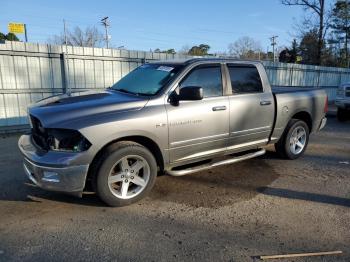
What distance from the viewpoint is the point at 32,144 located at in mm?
4129

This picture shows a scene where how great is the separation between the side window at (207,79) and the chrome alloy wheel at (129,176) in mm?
1277

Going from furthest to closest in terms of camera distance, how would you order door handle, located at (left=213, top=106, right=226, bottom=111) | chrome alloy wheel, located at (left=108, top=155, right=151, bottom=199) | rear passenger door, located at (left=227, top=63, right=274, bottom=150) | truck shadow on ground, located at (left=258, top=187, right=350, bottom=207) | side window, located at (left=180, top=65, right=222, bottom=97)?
rear passenger door, located at (left=227, top=63, right=274, bottom=150) < door handle, located at (left=213, top=106, right=226, bottom=111) < side window, located at (left=180, top=65, right=222, bottom=97) < truck shadow on ground, located at (left=258, top=187, right=350, bottom=207) < chrome alloy wheel, located at (left=108, top=155, right=151, bottom=199)

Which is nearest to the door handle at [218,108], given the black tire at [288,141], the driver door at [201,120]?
the driver door at [201,120]

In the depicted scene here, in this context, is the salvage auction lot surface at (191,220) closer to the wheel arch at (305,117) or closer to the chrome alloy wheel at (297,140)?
the chrome alloy wheel at (297,140)

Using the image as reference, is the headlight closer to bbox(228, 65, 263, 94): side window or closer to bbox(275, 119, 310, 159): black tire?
bbox(228, 65, 263, 94): side window

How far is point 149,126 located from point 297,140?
12.2 feet

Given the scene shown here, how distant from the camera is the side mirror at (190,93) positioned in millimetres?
4293

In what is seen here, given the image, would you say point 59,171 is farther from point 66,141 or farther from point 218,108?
point 218,108

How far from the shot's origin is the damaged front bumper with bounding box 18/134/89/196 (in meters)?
3.68

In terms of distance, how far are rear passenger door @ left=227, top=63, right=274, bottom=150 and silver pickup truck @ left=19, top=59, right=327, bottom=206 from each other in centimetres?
Result: 2

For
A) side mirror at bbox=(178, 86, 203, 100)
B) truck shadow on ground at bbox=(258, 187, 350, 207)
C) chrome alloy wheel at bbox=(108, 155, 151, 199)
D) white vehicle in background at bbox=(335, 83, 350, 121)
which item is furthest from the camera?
white vehicle in background at bbox=(335, 83, 350, 121)

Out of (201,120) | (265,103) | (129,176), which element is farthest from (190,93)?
(265,103)

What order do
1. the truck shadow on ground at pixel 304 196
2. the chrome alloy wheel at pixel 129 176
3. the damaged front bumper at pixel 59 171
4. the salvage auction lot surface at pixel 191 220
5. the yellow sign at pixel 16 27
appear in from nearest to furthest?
the salvage auction lot surface at pixel 191 220
the damaged front bumper at pixel 59 171
the chrome alloy wheel at pixel 129 176
the truck shadow on ground at pixel 304 196
the yellow sign at pixel 16 27

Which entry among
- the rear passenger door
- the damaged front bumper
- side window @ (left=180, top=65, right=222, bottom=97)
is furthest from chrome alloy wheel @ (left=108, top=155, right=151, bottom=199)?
the rear passenger door
